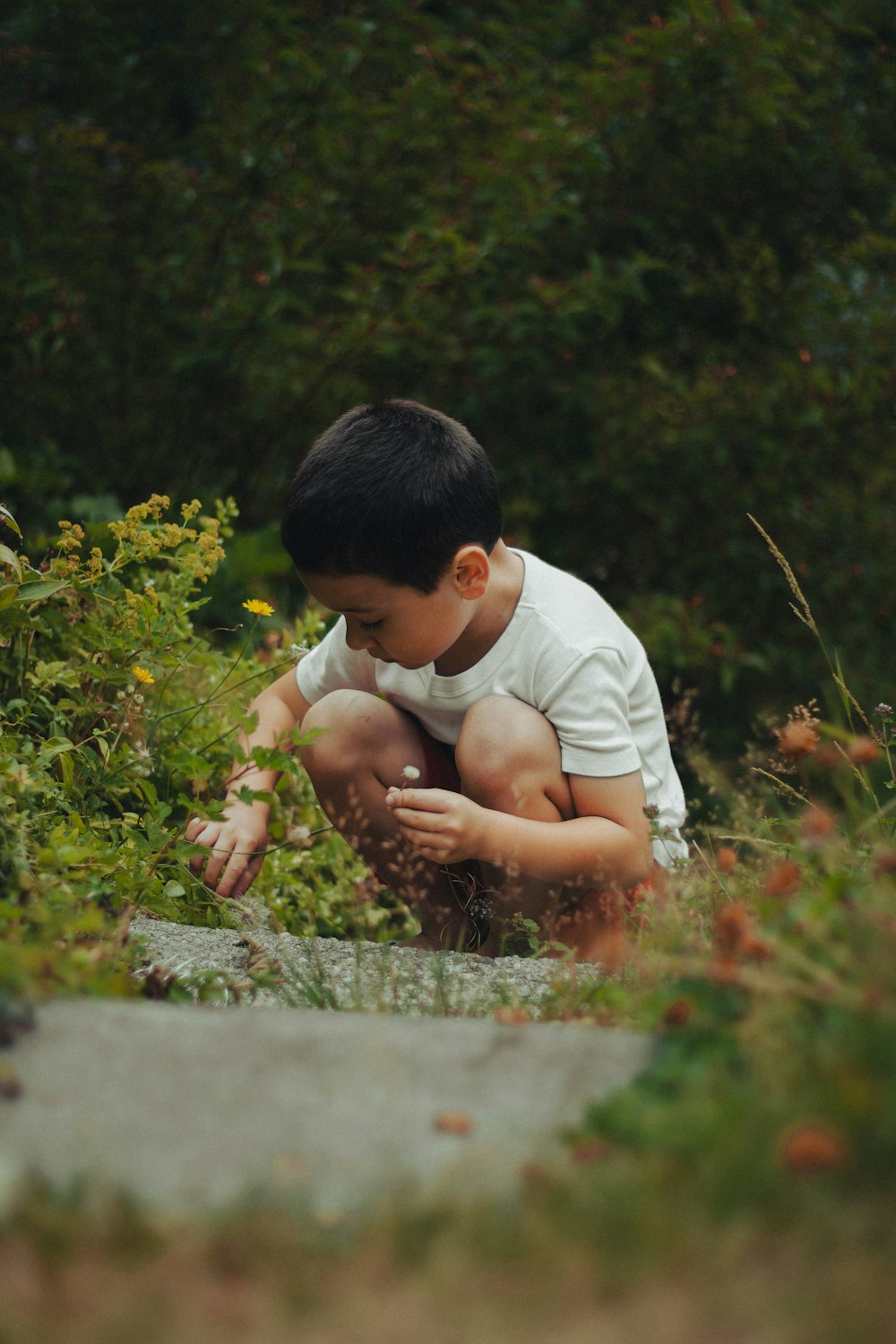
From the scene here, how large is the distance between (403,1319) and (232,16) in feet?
15.5

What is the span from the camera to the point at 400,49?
471 centimetres

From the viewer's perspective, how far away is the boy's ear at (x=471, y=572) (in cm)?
252

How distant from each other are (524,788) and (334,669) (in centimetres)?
70

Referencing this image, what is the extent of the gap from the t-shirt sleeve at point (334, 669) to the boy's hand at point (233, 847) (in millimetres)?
459

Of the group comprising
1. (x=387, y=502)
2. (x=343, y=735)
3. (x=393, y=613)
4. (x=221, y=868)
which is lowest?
(x=221, y=868)

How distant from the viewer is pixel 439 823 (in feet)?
7.32

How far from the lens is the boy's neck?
2.69 m

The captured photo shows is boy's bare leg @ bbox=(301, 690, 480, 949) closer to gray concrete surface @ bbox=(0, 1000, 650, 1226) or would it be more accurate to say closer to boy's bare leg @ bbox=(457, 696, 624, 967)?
boy's bare leg @ bbox=(457, 696, 624, 967)

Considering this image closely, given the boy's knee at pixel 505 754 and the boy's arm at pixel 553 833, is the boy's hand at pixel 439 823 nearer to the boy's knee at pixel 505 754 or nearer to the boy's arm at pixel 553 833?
the boy's arm at pixel 553 833

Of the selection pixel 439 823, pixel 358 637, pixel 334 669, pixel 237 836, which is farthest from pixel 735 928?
pixel 334 669

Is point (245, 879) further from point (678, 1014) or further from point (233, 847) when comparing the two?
point (678, 1014)

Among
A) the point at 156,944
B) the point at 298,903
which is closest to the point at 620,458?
the point at 298,903

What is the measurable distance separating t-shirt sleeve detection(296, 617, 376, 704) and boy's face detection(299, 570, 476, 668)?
0.44 m

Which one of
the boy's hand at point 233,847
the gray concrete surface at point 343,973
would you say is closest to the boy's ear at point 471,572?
the boy's hand at point 233,847
